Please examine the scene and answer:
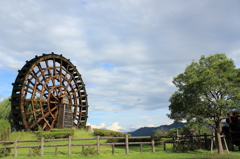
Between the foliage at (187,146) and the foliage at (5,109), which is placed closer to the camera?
the foliage at (187,146)

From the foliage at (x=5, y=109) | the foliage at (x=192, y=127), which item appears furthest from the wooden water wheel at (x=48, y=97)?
the foliage at (x=192, y=127)

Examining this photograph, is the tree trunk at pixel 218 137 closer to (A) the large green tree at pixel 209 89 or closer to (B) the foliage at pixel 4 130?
(A) the large green tree at pixel 209 89

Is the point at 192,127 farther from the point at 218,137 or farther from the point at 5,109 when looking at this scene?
the point at 5,109

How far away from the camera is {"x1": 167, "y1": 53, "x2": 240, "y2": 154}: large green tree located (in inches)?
542

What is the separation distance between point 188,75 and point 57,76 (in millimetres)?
19381

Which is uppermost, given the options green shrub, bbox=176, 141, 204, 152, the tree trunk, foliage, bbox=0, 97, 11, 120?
foliage, bbox=0, 97, 11, 120

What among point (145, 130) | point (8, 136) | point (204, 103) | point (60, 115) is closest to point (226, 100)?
point (204, 103)

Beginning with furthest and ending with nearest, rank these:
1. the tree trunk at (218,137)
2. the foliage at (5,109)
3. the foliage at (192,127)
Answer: the foliage at (5,109)
the foliage at (192,127)
the tree trunk at (218,137)

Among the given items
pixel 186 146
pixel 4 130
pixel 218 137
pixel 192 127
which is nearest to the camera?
pixel 218 137

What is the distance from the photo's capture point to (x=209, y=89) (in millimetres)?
13914

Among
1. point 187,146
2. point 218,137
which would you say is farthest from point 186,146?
point 218,137

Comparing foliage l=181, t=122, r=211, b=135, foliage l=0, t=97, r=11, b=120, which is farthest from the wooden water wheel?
foliage l=181, t=122, r=211, b=135

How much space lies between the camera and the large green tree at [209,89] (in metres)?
13.8

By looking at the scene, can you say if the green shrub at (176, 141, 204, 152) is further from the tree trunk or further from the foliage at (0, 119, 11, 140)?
the foliage at (0, 119, 11, 140)
